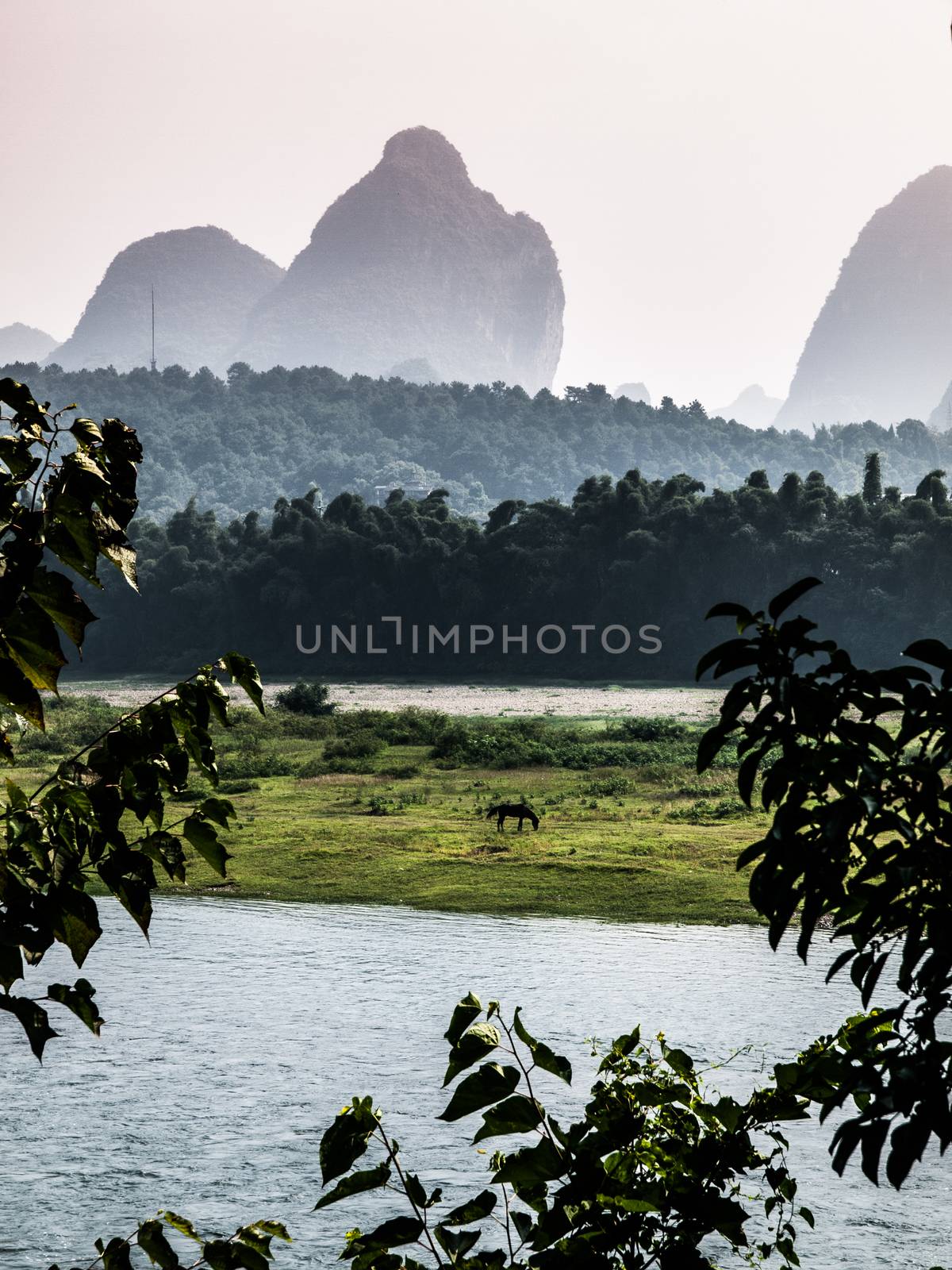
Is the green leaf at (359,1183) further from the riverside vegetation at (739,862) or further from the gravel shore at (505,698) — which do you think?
the gravel shore at (505,698)

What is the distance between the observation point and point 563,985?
42.9 ft

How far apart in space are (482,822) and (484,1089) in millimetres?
20354

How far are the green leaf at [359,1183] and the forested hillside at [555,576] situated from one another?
2158 inches

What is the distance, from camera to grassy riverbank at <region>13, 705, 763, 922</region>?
57.9 feet

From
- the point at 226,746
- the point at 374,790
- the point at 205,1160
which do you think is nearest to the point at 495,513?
the point at 226,746

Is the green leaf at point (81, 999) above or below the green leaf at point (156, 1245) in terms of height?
above

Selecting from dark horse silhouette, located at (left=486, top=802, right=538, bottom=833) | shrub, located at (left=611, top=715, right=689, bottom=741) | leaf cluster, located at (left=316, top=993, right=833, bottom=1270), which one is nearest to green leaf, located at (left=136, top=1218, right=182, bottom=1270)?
leaf cluster, located at (left=316, top=993, right=833, bottom=1270)

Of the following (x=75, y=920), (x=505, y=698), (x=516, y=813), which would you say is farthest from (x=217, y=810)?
(x=505, y=698)

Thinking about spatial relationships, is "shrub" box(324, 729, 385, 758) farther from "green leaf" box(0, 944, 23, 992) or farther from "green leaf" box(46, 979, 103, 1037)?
"green leaf" box(0, 944, 23, 992)

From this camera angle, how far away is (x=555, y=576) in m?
62.0

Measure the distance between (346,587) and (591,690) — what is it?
15760 millimetres

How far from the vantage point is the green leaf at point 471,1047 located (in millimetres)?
2191

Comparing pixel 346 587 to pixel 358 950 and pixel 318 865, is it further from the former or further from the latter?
pixel 358 950

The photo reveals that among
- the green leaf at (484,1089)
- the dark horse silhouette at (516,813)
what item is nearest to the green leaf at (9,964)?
the green leaf at (484,1089)
